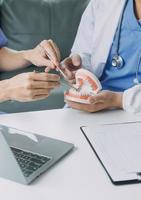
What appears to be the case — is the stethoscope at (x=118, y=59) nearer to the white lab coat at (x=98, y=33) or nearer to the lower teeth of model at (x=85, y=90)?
the white lab coat at (x=98, y=33)

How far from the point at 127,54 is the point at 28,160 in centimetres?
62

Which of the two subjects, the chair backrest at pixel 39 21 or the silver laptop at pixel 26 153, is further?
the chair backrest at pixel 39 21

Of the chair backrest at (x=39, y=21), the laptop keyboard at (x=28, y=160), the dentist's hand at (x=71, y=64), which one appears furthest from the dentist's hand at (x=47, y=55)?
the chair backrest at (x=39, y=21)

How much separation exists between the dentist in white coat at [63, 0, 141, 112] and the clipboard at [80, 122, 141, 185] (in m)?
0.18

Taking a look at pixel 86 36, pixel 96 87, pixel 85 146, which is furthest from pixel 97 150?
pixel 86 36

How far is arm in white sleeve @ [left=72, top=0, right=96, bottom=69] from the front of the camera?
143cm

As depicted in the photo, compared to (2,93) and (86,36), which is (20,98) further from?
(86,36)

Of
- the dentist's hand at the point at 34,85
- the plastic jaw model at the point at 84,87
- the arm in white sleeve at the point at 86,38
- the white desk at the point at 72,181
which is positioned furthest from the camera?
the arm in white sleeve at the point at 86,38

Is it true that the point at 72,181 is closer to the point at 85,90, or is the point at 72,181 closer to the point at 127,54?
the point at 85,90

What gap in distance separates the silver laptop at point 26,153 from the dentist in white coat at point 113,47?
1.12 ft

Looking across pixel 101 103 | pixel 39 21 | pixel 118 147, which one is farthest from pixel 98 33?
pixel 39 21

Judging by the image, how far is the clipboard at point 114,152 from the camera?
2.54ft

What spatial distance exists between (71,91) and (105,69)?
0.25 metres

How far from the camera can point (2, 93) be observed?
115cm
